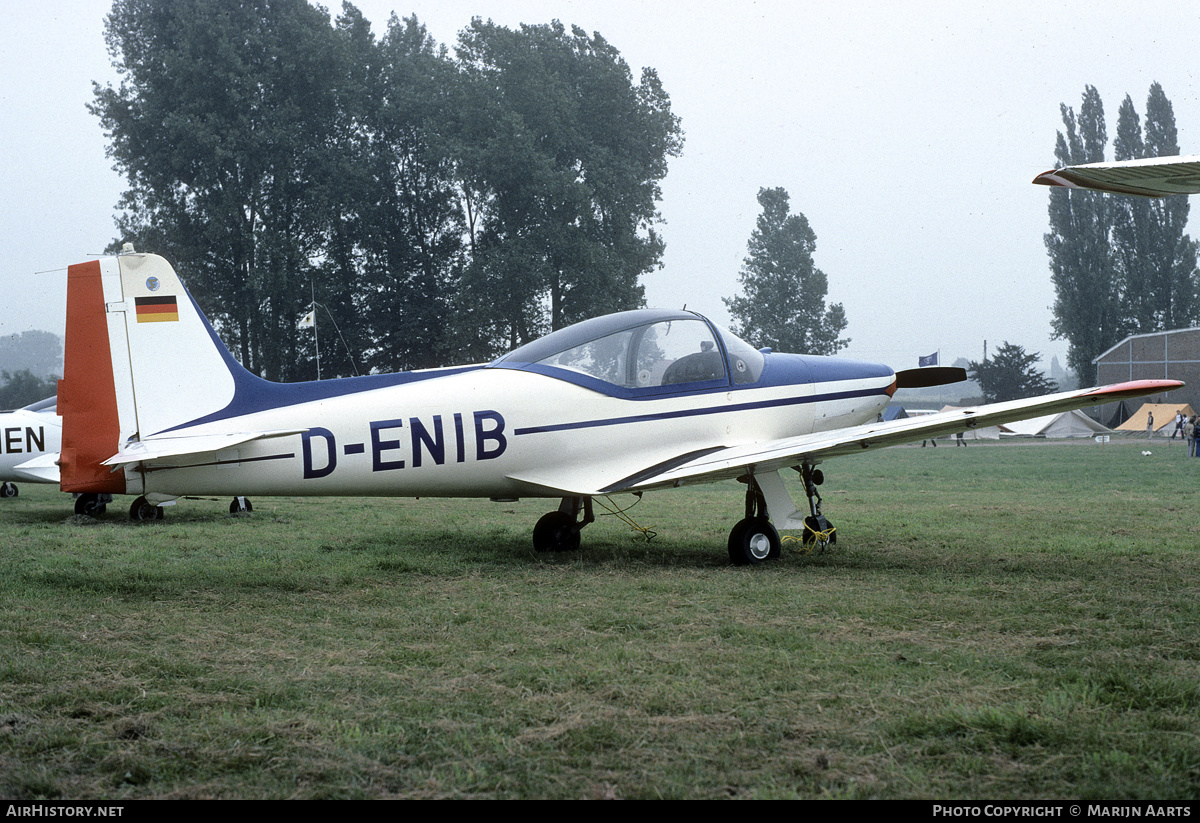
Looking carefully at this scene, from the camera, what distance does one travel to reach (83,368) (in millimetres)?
6602

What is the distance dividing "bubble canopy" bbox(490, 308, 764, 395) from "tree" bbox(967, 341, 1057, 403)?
2326 inches

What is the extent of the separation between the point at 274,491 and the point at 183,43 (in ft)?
128

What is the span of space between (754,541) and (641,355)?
177 cm

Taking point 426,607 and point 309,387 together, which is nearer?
point 426,607

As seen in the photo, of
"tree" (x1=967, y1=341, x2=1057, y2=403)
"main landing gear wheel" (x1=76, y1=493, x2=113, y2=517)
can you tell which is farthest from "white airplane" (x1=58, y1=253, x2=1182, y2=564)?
"tree" (x1=967, y1=341, x2=1057, y2=403)

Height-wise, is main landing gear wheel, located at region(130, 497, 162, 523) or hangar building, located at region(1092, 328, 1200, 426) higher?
hangar building, located at region(1092, 328, 1200, 426)

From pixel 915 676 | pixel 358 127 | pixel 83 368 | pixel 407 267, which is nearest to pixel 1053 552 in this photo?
pixel 915 676

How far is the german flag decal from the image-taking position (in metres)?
6.91

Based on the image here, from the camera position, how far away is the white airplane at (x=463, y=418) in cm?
642

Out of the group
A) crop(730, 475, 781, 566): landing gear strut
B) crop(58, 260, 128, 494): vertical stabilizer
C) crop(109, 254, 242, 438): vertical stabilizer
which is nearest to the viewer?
crop(58, 260, 128, 494): vertical stabilizer

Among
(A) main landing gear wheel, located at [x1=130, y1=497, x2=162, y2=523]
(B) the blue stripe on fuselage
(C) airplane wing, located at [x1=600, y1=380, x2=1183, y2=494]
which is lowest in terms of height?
(A) main landing gear wheel, located at [x1=130, y1=497, x2=162, y2=523]

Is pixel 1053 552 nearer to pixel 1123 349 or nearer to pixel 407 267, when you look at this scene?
pixel 407 267

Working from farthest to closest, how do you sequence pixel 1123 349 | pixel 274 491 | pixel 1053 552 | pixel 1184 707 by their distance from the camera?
pixel 1123 349
pixel 1053 552
pixel 274 491
pixel 1184 707

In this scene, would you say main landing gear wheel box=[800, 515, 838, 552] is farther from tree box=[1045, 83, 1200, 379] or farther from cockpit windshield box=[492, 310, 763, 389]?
tree box=[1045, 83, 1200, 379]
